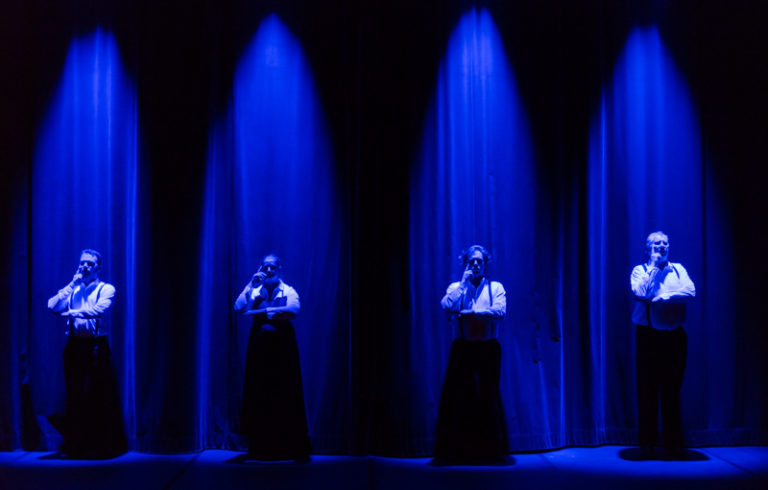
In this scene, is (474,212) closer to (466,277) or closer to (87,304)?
(466,277)

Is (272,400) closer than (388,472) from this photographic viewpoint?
No

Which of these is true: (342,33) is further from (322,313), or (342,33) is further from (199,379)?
(199,379)

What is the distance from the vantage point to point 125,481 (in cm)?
428

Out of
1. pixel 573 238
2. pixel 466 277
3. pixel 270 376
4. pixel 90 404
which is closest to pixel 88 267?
pixel 90 404

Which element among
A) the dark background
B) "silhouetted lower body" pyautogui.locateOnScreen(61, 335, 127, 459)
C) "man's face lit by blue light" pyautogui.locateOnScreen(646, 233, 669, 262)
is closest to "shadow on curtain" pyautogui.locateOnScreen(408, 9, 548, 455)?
the dark background

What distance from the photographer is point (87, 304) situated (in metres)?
4.73

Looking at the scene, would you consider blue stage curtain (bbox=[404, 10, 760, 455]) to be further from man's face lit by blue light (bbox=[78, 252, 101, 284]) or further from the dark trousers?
man's face lit by blue light (bbox=[78, 252, 101, 284])

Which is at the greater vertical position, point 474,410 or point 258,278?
point 258,278

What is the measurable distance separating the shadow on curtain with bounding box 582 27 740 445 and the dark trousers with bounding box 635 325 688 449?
37 centimetres

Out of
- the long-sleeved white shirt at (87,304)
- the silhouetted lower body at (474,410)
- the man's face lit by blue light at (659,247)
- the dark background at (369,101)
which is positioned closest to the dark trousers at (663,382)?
the man's face lit by blue light at (659,247)

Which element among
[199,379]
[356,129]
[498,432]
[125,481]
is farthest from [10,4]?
[498,432]

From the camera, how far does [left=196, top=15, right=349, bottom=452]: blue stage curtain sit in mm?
4973

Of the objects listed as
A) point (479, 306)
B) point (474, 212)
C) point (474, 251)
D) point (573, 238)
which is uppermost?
point (474, 212)

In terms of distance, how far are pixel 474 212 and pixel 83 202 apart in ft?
9.41
